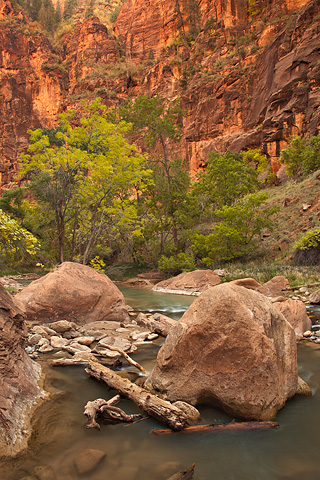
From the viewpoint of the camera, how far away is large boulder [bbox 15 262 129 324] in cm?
754

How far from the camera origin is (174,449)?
289cm

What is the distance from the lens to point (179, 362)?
3.74 meters

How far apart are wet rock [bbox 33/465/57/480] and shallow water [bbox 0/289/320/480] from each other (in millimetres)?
50

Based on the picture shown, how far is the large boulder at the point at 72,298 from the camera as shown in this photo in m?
7.54

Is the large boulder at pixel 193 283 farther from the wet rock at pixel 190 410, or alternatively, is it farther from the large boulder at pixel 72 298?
the wet rock at pixel 190 410

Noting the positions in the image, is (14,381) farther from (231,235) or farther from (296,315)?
(231,235)

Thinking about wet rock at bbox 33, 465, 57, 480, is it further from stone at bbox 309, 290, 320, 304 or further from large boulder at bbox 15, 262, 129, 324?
stone at bbox 309, 290, 320, 304

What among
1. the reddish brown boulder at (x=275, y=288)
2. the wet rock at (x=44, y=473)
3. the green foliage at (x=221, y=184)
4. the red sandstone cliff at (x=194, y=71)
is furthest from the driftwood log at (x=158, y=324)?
the red sandstone cliff at (x=194, y=71)

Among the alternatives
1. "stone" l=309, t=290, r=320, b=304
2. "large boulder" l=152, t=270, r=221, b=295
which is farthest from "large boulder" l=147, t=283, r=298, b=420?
"large boulder" l=152, t=270, r=221, b=295

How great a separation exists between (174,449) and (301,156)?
96.8 ft

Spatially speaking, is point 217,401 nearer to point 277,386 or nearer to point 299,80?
point 277,386

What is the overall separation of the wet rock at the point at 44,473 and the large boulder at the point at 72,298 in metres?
5.21

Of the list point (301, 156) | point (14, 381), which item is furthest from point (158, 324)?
point (301, 156)

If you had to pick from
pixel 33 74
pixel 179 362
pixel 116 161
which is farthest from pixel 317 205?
pixel 33 74
